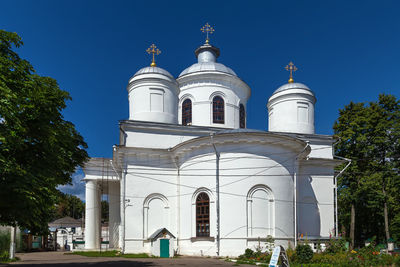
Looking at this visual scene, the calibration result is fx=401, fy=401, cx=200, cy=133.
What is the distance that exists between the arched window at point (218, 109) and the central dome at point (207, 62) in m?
2.03

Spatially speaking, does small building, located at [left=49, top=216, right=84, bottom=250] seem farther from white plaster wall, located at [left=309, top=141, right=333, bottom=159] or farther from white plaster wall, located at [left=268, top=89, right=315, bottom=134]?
white plaster wall, located at [left=309, top=141, right=333, bottom=159]

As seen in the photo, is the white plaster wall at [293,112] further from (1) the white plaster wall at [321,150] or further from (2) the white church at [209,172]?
(1) the white plaster wall at [321,150]

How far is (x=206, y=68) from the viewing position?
89.5 feet

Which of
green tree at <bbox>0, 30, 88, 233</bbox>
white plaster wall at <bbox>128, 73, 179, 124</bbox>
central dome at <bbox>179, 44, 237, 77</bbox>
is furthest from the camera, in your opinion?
central dome at <bbox>179, 44, 237, 77</bbox>

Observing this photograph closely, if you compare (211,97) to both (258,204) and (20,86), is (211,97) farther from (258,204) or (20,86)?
(20,86)

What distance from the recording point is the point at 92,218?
25.4 metres

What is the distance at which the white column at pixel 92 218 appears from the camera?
2534 cm

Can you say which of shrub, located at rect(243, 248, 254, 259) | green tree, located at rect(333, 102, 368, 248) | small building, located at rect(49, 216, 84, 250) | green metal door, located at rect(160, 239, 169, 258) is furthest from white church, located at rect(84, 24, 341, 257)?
small building, located at rect(49, 216, 84, 250)

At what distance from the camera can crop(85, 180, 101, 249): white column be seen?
25.3 m

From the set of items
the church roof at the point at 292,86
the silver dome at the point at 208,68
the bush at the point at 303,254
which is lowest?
the bush at the point at 303,254

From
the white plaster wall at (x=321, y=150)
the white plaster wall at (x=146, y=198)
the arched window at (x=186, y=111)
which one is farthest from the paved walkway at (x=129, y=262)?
the white plaster wall at (x=321, y=150)

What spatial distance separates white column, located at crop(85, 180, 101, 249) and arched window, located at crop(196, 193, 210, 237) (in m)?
8.45

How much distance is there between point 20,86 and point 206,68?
18458mm

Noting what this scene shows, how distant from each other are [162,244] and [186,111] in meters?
10.1
